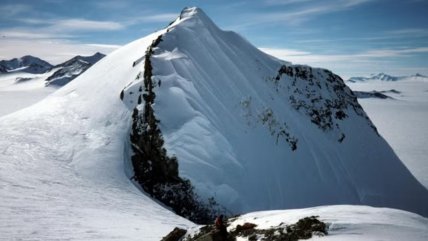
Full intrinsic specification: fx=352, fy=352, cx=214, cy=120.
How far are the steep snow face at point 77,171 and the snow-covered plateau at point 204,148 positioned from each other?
0.40ft

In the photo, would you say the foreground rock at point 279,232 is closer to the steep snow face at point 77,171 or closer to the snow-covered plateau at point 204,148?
the snow-covered plateau at point 204,148

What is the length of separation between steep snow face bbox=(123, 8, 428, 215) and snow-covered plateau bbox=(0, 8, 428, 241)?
18 cm

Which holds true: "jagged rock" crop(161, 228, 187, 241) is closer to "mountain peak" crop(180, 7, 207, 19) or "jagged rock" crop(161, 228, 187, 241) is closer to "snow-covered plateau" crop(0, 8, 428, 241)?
"snow-covered plateau" crop(0, 8, 428, 241)

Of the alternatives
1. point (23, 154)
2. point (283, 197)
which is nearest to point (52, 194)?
point (23, 154)

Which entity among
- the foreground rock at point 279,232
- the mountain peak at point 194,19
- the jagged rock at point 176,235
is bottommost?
the jagged rock at point 176,235

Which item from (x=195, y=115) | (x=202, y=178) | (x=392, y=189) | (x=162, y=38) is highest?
(x=162, y=38)

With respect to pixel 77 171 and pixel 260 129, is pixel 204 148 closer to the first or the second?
pixel 260 129

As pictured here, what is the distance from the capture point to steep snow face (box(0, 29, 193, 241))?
2033 centimetres

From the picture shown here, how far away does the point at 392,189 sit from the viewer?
53.2 metres

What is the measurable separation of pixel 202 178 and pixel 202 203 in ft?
7.88

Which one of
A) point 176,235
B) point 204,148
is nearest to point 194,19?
point 204,148

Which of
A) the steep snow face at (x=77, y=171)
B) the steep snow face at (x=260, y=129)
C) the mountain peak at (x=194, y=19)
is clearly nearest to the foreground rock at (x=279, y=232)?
the steep snow face at (x=77, y=171)

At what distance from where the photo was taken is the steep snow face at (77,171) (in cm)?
2033

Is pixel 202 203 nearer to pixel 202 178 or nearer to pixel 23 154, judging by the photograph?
pixel 202 178
